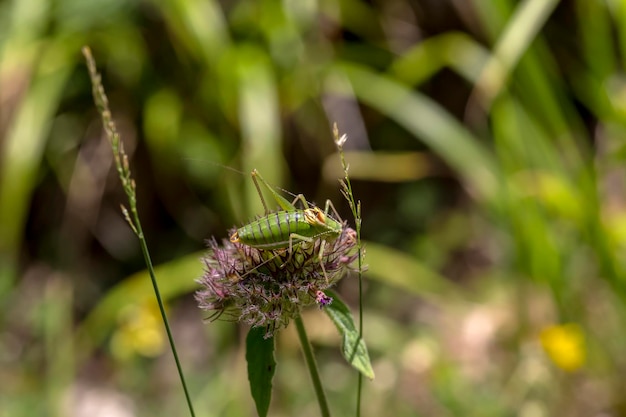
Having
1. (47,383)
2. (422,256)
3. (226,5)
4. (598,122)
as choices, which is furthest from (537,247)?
(226,5)

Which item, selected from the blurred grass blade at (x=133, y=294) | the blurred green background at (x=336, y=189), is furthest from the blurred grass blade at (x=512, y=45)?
the blurred grass blade at (x=133, y=294)

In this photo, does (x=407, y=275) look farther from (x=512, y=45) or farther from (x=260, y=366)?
(x=260, y=366)

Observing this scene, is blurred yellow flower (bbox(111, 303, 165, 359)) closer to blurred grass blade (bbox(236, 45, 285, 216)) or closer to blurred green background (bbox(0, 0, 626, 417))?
blurred green background (bbox(0, 0, 626, 417))

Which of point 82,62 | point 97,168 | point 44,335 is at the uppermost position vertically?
point 82,62

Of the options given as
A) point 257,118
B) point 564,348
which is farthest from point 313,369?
point 257,118

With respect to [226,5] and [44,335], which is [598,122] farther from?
[44,335]

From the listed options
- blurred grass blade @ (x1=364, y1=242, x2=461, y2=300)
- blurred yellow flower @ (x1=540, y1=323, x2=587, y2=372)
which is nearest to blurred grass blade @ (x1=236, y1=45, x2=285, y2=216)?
blurred grass blade @ (x1=364, y1=242, x2=461, y2=300)
